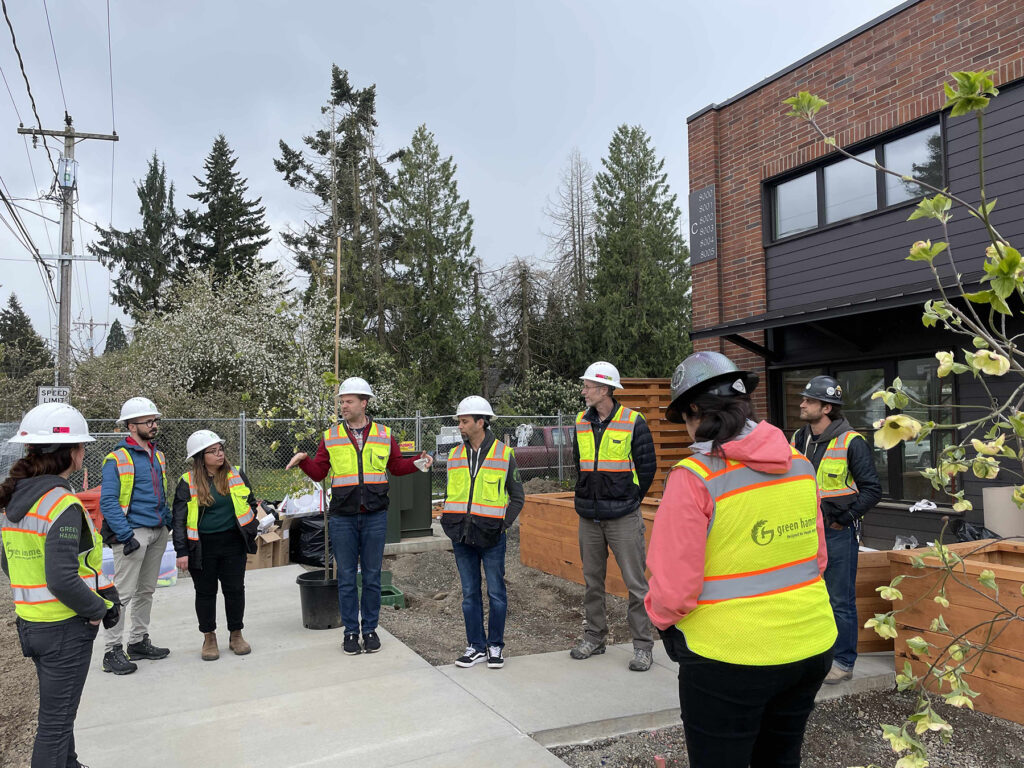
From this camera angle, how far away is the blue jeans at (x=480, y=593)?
538 cm

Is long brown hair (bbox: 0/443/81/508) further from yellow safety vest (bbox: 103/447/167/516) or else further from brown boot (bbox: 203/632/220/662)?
brown boot (bbox: 203/632/220/662)

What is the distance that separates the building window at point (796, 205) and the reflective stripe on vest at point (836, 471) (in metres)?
5.51

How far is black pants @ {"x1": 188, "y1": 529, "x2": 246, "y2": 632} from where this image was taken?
5.67 m

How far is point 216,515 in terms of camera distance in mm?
5727

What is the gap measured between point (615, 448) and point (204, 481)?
3121mm

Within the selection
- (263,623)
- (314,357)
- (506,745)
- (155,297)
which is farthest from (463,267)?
(506,745)

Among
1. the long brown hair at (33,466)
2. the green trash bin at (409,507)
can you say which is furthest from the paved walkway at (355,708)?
the green trash bin at (409,507)

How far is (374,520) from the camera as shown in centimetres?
590

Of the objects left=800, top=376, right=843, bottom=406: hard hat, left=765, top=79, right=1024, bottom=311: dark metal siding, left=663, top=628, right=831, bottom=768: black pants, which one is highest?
left=765, top=79, right=1024, bottom=311: dark metal siding

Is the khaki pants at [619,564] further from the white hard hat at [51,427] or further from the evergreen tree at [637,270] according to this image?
the evergreen tree at [637,270]

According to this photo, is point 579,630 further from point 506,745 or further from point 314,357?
point 314,357

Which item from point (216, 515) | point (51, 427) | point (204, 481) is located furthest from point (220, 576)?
point (51, 427)

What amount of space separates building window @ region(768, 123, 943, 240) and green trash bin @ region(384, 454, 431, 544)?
241 inches

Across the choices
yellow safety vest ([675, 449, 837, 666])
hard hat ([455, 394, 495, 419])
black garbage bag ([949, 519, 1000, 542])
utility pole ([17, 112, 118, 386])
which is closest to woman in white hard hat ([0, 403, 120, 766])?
yellow safety vest ([675, 449, 837, 666])
